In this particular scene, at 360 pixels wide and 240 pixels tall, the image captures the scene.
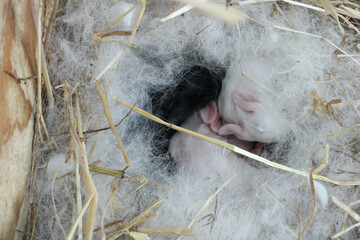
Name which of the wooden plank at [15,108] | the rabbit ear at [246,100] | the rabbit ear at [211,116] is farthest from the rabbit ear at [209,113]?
the wooden plank at [15,108]

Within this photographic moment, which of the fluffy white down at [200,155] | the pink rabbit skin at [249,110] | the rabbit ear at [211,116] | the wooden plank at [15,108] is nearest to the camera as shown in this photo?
the wooden plank at [15,108]

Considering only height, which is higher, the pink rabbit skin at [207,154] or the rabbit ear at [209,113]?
the rabbit ear at [209,113]

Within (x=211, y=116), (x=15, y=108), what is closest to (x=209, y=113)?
(x=211, y=116)

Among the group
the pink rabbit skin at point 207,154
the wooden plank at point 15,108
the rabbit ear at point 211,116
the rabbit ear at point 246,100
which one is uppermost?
the wooden plank at point 15,108

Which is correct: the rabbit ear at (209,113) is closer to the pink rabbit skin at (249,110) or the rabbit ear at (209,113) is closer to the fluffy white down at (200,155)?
the pink rabbit skin at (249,110)

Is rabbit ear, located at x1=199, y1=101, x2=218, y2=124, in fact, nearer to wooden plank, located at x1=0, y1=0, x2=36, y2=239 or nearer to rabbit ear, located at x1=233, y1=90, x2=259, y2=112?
rabbit ear, located at x1=233, y1=90, x2=259, y2=112

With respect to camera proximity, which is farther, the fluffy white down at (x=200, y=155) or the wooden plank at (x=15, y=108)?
the fluffy white down at (x=200, y=155)

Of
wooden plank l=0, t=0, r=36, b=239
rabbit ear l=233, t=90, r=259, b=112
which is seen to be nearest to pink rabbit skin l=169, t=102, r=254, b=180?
rabbit ear l=233, t=90, r=259, b=112
